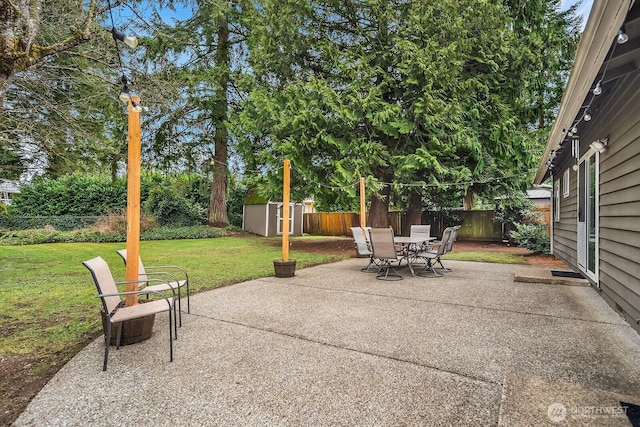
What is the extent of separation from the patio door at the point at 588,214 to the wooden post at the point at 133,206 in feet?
18.1

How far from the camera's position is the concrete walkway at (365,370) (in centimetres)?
187

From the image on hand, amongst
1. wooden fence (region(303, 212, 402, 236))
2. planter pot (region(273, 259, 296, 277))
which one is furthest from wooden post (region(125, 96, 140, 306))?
wooden fence (region(303, 212, 402, 236))

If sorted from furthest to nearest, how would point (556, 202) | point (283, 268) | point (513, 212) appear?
point (513, 212) → point (556, 202) → point (283, 268)

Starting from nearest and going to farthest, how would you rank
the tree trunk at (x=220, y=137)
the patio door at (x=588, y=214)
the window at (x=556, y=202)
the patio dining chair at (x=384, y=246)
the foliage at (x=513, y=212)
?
the patio door at (x=588, y=214) → the patio dining chair at (x=384, y=246) → the window at (x=556, y=202) → the foliage at (x=513, y=212) → the tree trunk at (x=220, y=137)

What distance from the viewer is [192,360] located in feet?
8.51

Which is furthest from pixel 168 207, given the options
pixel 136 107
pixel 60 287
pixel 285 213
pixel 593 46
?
pixel 593 46

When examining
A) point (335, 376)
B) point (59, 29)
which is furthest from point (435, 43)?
point (335, 376)

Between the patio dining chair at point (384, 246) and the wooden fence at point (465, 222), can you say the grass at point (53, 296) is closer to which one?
the patio dining chair at point (384, 246)

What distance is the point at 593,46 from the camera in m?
2.30

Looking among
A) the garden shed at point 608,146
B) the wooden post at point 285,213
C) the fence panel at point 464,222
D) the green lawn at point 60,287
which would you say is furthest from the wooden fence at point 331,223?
the garden shed at point 608,146

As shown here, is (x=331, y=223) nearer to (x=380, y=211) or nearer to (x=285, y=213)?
(x=380, y=211)

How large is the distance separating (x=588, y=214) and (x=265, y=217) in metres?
13.6

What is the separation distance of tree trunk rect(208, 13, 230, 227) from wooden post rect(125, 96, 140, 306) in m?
10.5

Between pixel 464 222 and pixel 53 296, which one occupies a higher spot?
pixel 464 222
